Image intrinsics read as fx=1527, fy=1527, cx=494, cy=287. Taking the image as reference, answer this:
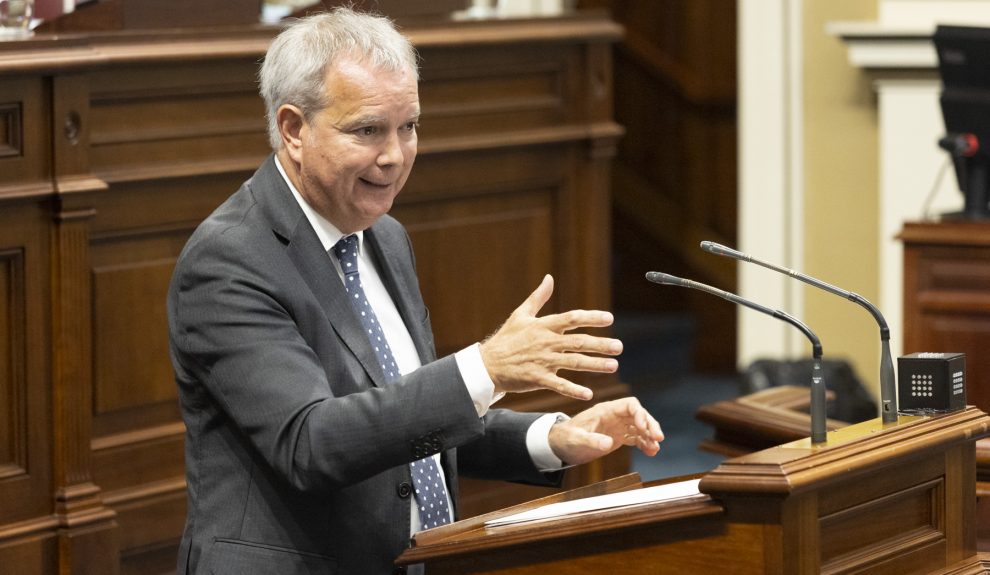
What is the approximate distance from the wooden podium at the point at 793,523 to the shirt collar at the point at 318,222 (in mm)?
506

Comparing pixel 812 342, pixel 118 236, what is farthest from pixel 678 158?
pixel 812 342

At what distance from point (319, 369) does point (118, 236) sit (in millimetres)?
1439

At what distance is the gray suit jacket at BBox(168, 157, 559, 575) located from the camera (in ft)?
6.64

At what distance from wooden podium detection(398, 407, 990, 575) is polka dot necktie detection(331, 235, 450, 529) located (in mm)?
206

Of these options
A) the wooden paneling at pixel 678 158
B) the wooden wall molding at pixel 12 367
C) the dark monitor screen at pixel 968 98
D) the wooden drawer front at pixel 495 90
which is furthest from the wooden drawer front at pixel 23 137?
the wooden paneling at pixel 678 158

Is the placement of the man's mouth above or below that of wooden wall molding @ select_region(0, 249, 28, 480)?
above

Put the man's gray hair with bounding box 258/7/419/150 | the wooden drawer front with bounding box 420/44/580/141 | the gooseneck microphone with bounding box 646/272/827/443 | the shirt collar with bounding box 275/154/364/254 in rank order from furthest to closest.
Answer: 1. the wooden drawer front with bounding box 420/44/580/141
2. the shirt collar with bounding box 275/154/364/254
3. the man's gray hair with bounding box 258/7/419/150
4. the gooseneck microphone with bounding box 646/272/827/443

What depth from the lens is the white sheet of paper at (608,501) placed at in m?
1.96

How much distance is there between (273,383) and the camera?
208cm

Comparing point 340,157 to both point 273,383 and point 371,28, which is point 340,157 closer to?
point 371,28

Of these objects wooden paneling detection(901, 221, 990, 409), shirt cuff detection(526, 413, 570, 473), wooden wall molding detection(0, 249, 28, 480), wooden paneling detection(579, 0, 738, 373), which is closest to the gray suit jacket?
shirt cuff detection(526, 413, 570, 473)

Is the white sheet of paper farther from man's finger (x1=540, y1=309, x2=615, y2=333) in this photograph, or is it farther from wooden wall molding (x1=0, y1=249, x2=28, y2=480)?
wooden wall molding (x1=0, y1=249, x2=28, y2=480)

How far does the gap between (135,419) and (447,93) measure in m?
1.30

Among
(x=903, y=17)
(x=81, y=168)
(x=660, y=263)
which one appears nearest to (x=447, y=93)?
(x=81, y=168)
